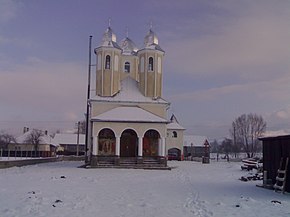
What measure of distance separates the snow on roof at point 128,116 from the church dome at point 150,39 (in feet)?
26.7

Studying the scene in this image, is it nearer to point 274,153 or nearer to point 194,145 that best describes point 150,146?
point 274,153

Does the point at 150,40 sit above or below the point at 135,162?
above

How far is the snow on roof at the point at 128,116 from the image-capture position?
35.0 metres

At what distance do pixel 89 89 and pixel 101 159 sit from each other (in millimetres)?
10662

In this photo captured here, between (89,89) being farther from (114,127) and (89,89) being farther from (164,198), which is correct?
(164,198)

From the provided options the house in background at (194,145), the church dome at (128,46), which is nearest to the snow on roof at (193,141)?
the house in background at (194,145)

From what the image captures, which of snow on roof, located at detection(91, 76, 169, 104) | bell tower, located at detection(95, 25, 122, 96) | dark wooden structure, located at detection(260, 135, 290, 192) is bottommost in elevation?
dark wooden structure, located at detection(260, 135, 290, 192)

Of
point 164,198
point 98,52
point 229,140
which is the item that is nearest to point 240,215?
point 164,198

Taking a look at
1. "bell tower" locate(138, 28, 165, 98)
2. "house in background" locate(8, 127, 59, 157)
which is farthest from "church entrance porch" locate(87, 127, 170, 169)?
"house in background" locate(8, 127, 59, 157)

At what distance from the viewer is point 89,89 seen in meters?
43.0

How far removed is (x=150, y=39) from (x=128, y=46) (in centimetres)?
444

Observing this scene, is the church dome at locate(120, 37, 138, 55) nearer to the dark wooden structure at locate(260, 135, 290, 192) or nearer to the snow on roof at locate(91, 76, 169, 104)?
the snow on roof at locate(91, 76, 169, 104)

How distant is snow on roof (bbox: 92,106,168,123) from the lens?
35.0 meters

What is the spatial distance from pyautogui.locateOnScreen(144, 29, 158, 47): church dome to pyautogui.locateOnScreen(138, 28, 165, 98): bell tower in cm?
44
